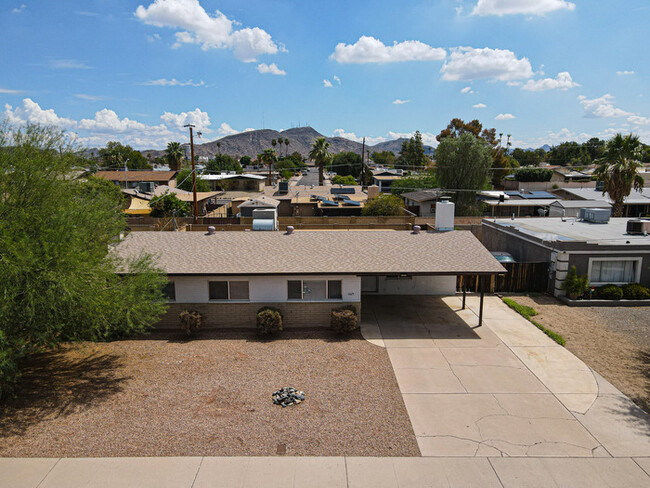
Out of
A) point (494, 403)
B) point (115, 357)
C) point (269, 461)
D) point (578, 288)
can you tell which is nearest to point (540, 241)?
point (578, 288)

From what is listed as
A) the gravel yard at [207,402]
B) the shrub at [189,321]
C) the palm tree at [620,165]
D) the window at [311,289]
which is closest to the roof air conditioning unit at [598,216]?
the palm tree at [620,165]

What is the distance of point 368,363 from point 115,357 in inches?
357

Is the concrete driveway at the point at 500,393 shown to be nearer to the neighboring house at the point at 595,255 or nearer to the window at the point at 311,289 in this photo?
the window at the point at 311,289

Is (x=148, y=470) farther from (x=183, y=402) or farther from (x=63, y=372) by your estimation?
(x=63, y=372)

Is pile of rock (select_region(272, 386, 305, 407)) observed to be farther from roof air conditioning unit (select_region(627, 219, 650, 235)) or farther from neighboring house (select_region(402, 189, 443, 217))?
neighboring house (select_region(402, 189, 443, 217))

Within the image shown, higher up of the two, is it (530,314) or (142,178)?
(142,178)

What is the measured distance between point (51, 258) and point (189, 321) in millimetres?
6984

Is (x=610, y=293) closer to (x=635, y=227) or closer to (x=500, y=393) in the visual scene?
(x=635, y=227)

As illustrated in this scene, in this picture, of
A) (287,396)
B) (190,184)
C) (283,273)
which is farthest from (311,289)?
(190,184)

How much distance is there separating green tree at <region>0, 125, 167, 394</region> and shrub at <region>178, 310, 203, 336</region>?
2.82 meters

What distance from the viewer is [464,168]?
5972cm

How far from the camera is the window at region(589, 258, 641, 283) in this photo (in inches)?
887

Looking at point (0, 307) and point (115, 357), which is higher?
point (0, 307)

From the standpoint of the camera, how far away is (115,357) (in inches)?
606
